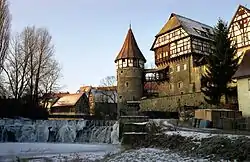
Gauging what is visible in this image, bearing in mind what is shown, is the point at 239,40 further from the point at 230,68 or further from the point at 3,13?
the point at 3,13

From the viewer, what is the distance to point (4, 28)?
113ft

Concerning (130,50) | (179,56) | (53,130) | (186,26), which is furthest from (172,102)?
(53,130)

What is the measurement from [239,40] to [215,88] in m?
12.3

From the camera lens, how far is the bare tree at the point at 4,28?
33784mm

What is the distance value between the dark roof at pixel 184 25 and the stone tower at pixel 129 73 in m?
5.33

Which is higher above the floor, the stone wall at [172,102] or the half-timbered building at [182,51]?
the half-timbered building at [182,51]

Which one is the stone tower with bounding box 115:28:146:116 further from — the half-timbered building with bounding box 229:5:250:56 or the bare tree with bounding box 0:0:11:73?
the bare tree with bounding box 0:0:11:73

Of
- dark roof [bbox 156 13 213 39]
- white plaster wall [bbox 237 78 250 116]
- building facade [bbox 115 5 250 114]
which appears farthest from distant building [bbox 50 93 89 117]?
white plaster wall [bbox 237 78 250 116]

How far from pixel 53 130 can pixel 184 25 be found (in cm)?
2711

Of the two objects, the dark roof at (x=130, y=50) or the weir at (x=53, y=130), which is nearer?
the weir at (x=53, y=130)

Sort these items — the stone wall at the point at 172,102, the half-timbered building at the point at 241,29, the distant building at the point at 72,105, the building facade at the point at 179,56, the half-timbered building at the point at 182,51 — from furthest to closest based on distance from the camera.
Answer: the distant building at the point at 72,105, the half-timbered building at the point at 182,51, the building facade at the point at 179,56, the half-timbered building at the point at 241,29, the stone wall at the point at 172,102

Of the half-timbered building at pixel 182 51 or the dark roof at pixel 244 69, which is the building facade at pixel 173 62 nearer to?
the half-timbered building at pixel 182 51

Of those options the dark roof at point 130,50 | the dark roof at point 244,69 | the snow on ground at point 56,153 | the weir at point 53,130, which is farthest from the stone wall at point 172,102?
the snow on ground at point 56,153

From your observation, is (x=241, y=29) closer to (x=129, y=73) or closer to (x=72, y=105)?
(x=129, y=73)
